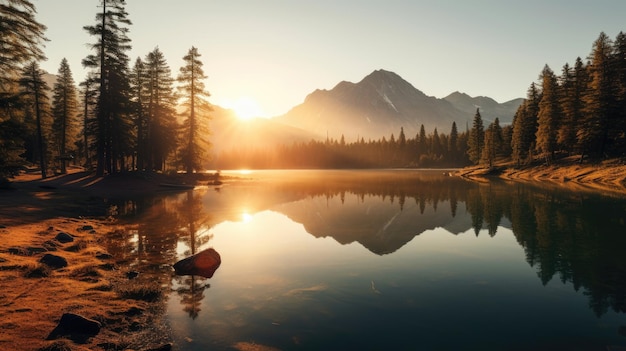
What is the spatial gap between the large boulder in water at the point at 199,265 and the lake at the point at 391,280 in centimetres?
38

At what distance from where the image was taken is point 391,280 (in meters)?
12.6

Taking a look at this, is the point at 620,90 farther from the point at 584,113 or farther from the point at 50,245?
the point at 50,245

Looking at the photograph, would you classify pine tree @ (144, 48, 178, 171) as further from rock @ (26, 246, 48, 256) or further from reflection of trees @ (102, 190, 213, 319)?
rock @ (26, 246, 48, 256)

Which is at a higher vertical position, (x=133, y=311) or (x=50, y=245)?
(x=50, y=245)

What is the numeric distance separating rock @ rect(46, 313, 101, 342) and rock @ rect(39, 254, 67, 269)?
17.7ft

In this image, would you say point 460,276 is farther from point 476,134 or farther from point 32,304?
point 476,134

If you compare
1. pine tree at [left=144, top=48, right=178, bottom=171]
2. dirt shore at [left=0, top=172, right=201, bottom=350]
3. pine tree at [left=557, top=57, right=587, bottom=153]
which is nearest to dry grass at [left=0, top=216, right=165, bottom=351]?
dirt shore at [left=0, top=172, right=201, bottom=350]

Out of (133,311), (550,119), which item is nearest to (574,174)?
(550,119)

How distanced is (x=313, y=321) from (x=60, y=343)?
5662 millimetres

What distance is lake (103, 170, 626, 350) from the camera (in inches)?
331

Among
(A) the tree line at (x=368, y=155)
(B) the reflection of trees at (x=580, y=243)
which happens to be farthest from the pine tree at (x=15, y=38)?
(A) the tree line at (x=368, y=155)

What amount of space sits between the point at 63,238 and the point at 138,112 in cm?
4264

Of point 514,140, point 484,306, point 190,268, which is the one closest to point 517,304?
point 484,306

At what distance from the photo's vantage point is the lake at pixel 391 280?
8.40 metres
